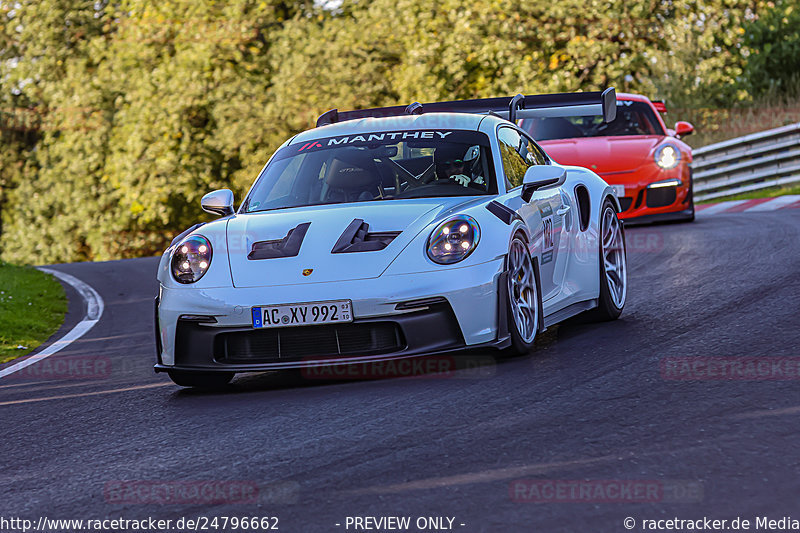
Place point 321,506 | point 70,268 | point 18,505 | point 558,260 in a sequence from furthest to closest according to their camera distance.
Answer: point 70,268, point 558,260, point 18,505, point 321,506

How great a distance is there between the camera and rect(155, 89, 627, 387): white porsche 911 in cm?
591

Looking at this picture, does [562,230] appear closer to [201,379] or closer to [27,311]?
[201,379]

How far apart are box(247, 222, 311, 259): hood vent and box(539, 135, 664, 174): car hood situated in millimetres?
9047

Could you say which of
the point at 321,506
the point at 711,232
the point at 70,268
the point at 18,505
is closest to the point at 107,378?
the point at 18,505

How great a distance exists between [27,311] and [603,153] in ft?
23.3

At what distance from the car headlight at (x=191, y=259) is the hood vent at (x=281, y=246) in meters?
0.27

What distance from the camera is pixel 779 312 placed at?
7.28 metres

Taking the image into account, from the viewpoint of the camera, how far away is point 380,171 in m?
7.17

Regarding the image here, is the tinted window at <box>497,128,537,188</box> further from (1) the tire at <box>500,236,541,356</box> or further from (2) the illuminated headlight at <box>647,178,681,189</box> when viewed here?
(2) the illuminated headlight at <box>647,178,681,189</box>

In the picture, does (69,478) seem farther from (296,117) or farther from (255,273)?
(296,117)

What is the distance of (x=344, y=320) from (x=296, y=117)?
25.2m

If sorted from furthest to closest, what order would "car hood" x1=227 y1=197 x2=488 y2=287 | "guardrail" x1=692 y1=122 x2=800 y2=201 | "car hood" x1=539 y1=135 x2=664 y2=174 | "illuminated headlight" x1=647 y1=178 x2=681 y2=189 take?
"guardrail" x1=692 y1=122 x2=800 y2=201
"illuminated headlight" x1=647 y1=178 x2=681 y2=189
"car hood" x1=539 y1=135 x2=664 y2=174
"car hood" x1=227 y1=197 x2=488 y2=287

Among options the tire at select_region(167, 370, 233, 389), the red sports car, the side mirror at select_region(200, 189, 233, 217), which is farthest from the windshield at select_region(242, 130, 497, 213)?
the red sports car

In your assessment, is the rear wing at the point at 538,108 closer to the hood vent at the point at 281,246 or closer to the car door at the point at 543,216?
the car door at the point at 543,216
